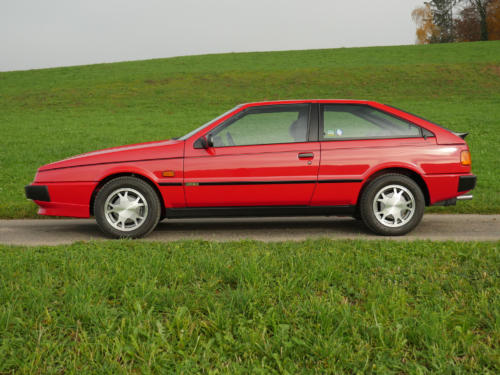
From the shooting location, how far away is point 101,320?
3139 millimetres

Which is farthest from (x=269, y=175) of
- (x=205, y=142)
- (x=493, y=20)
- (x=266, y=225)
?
(x=493, y=20)

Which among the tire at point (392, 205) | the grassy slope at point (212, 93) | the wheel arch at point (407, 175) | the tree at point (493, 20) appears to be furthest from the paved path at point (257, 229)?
the tree at point (493, 20)

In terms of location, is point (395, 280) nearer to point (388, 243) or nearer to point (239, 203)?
point (388, 243)

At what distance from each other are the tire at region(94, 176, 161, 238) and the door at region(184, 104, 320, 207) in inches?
16.8

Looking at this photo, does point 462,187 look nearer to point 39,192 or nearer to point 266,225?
point 266,225

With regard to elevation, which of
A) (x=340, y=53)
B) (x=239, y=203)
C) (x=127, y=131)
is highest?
(x=340, y=53)

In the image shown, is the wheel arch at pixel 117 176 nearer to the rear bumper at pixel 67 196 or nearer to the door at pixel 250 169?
the rear bumper at pixel 67 196

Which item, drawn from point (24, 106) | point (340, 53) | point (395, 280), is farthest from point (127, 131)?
point (340, 53)

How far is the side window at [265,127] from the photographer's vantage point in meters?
5.80

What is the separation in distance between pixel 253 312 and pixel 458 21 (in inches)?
2753

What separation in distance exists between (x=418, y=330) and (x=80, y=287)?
7.51 feet

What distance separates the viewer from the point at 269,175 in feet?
18.6

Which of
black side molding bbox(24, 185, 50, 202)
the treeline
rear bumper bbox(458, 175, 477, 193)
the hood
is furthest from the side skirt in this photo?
the treeline

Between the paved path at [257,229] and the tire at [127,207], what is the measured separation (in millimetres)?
249
